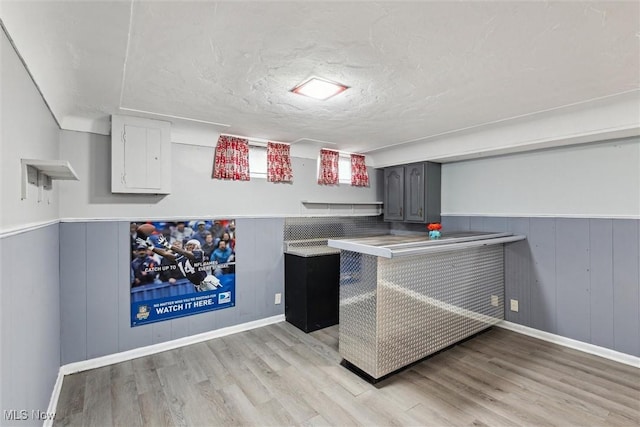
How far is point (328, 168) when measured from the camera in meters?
4.62

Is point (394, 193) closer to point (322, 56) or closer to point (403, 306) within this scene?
point (403, 306)

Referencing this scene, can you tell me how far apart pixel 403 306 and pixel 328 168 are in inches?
97.9

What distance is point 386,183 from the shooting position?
5086 millimetres

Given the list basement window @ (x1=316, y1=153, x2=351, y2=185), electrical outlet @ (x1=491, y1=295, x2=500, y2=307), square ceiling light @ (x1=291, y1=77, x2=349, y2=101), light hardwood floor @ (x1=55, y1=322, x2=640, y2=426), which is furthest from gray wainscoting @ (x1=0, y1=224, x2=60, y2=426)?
electrical outlet @ (x1=491, y1=295, x2=500, y2=307)

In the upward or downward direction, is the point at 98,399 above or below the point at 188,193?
below

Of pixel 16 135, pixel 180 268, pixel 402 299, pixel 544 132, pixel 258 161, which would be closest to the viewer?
pixel 16 135

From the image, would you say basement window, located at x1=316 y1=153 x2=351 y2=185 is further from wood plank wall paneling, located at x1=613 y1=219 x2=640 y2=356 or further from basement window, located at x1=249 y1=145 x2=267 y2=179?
wood plank wall paneling, located at x1=613 y1=219 x2=640 y2=356

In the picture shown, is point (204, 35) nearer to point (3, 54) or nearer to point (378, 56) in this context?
point (3, 54)

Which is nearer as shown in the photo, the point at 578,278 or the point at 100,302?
the point at 100,302

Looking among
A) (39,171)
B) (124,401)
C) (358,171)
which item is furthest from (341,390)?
(358,171)

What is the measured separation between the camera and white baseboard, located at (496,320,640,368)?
9.81 feet

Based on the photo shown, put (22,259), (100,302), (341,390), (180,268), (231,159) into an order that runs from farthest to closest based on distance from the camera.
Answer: (231,159)
(180,268)
(100,302)
(341,390)
(22,259)

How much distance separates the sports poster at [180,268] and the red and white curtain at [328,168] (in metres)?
1.51

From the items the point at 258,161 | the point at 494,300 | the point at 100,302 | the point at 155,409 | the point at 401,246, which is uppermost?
the point at 258,161
